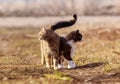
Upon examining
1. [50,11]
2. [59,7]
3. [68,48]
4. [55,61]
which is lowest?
[55,61]

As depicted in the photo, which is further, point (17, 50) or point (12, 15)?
point (12, 15)

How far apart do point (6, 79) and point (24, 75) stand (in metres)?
0.72

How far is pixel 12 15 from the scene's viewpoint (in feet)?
159

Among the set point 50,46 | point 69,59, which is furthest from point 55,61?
point 50,46

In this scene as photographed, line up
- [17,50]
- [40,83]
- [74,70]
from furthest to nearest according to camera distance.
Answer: [17,50] < [74,70] < [40,83]

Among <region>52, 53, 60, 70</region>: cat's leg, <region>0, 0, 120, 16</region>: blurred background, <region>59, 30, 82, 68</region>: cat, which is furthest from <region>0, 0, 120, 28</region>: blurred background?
<region>52, 53, 60, 70</region>: cat's leg

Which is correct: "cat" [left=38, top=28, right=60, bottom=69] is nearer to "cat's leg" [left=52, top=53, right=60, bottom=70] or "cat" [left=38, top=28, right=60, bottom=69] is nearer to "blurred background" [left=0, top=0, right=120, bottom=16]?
"cat's leg" [left=52, top=53, right=60, bottom=70]

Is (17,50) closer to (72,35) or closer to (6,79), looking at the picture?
(72,35)

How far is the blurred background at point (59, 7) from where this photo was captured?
47.0 meters

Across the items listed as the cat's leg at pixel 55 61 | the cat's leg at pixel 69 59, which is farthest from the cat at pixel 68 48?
the cat's leg at pixel 55 61

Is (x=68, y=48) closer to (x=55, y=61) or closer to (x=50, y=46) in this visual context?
(x=55, y=61)

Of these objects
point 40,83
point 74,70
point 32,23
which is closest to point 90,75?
point 74,70

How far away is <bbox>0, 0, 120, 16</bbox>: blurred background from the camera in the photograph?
154 ft

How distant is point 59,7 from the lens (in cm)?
Answer: 4750
